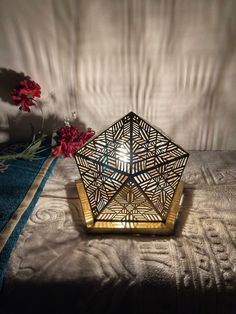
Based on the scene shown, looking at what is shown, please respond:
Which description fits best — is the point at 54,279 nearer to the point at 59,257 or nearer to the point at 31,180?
the point at 59,257

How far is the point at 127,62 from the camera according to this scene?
3.08ft

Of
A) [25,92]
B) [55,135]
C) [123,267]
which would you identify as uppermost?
[25,92]

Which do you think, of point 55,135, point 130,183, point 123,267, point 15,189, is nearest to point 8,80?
point 55,135

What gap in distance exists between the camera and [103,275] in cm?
54

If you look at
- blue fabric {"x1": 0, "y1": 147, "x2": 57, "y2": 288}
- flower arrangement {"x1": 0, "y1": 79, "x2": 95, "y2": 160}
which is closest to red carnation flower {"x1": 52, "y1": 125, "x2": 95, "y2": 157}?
flower arrangement {"x1": 0, "y1": 79, "x2": 95, "y2": 160}

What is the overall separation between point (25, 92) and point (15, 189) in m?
0.34

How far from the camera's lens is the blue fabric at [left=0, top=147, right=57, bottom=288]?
2.03 feet

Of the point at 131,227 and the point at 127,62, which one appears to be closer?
the point at 131,227

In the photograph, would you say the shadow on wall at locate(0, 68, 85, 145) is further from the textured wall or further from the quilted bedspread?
the quilted bedspread

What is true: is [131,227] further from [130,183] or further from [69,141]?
[69,141]

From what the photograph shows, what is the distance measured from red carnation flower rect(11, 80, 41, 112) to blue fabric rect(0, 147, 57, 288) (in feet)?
0.66

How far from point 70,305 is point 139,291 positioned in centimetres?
14

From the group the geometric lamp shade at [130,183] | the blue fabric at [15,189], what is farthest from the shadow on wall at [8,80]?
the geometric lamp shade at [130,183]

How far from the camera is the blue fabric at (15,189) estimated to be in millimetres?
618
